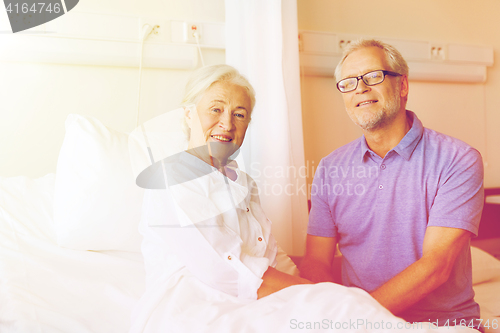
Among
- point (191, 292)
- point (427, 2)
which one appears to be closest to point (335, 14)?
point (427, 2)

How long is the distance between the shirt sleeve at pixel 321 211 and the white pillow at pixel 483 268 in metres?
0.68

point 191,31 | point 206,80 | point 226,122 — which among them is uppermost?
point 191,31

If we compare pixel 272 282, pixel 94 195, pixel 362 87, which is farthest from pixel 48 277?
pixel 362 87

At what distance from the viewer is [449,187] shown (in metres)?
1.05

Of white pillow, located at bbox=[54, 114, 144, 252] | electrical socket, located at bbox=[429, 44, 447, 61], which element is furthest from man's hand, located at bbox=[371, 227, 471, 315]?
electrical socket, located at bbox=[429, 44, 447, 61]

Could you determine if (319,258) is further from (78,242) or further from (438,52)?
(438,52)

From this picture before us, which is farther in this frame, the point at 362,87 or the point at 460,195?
the point at 362,87

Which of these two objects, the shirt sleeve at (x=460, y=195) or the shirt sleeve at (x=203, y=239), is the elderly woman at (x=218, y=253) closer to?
the shirt sleeve at (x=203, y=239)

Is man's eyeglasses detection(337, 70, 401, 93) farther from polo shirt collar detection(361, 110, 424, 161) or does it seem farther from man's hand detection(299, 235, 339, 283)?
man's hand detection(299, 235, 339, 283)

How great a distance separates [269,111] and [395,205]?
643mm

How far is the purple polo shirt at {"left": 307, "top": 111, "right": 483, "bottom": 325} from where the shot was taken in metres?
1.05

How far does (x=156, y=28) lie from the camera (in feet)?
5.14

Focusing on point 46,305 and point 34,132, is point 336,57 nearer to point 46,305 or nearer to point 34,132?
point 34,132

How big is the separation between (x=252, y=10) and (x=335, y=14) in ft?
2.14
